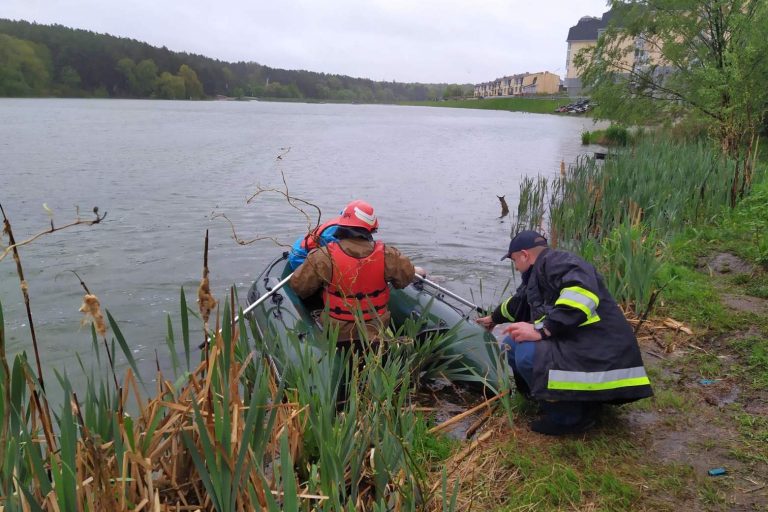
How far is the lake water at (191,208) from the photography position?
23.4 feet

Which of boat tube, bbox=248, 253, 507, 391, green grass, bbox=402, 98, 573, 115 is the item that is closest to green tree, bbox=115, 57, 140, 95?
green grass, bbox=402, 98, 573, 115

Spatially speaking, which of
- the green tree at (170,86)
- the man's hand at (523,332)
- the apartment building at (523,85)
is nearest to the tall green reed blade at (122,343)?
the man's hand at (523,332)

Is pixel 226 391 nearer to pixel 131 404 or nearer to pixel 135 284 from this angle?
pixel 131 404

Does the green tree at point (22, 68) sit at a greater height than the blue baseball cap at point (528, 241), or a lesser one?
greater

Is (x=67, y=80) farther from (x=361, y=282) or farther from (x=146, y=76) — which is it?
(x=361, y=282)

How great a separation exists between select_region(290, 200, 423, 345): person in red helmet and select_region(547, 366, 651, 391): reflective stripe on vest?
52.6 inches

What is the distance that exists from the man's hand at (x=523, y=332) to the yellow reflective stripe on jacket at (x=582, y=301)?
0.23 m

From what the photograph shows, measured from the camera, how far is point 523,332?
3184 mm

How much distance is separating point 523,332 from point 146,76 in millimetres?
89429

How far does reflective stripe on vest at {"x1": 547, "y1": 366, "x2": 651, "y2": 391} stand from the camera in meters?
2.98

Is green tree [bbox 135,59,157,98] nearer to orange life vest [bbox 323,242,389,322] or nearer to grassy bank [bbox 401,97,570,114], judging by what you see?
grassy bank [bbox 401,97,570,114]

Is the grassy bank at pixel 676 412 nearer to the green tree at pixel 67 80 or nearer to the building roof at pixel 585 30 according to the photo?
the building roof at pixel 585 30

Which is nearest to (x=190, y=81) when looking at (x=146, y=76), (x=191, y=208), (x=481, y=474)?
(x=146, y=76)

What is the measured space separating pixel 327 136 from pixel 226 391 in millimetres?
30670
